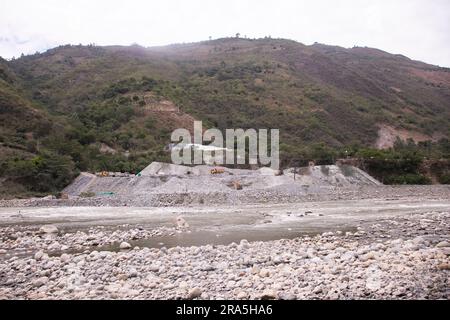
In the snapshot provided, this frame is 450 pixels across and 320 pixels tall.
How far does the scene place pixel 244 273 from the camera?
8.93 m

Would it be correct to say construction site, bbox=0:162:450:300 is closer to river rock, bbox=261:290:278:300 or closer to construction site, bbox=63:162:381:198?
river rock, bbox=261:290:278:300

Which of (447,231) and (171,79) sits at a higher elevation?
(171,79)

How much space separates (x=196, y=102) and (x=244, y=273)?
8354 cm

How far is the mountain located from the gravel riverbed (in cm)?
3978

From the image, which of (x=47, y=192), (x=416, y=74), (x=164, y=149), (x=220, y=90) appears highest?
(x=416, y=74)

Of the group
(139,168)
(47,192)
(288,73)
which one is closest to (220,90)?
(288,73)

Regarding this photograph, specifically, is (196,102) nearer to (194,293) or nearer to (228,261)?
(228,261)

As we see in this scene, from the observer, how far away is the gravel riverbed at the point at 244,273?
23.3 feet

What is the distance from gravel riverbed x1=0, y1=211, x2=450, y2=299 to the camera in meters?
7.11

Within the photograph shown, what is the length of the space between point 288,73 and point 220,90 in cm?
2178

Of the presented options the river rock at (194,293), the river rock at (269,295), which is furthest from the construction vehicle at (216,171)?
the river rock at (269,295)

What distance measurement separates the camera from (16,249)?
1467 cm

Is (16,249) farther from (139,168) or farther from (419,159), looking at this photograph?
(419,159)

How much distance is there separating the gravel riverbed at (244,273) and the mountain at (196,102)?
39.8m
